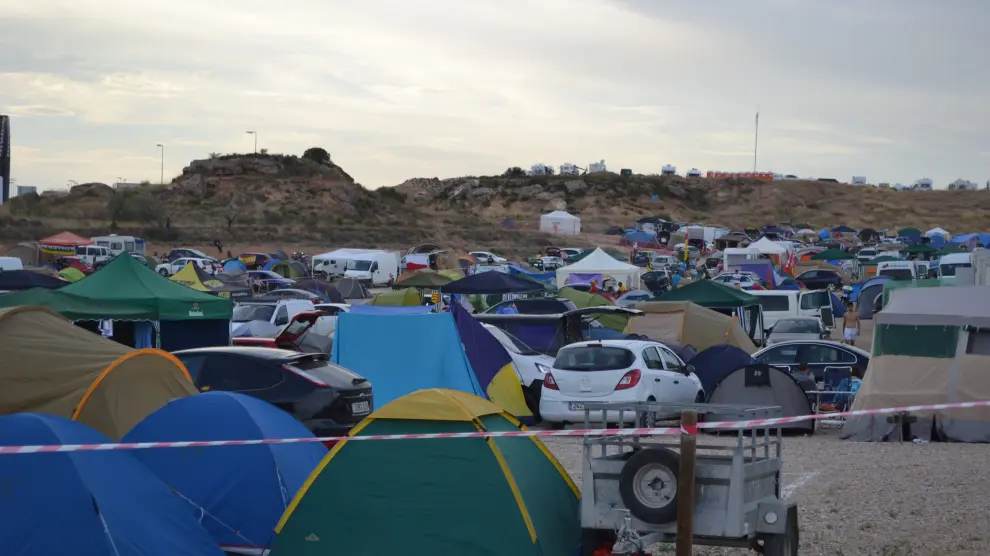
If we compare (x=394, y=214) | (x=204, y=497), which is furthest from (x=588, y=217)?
(x=204, y=497)

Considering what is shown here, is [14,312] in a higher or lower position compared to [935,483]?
higher

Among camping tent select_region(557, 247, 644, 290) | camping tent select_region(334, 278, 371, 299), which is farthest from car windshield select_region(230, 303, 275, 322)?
camping tent select_region(557, 247, 644, 290)

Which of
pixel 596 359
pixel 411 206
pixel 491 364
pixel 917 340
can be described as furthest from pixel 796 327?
pixel 411 206

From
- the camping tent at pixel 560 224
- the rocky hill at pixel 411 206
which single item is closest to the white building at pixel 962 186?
the rocky hill at pixel 411 206

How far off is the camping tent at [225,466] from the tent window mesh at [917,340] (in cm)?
978

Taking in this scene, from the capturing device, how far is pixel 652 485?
22.8 ft

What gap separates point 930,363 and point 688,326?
32.1ft

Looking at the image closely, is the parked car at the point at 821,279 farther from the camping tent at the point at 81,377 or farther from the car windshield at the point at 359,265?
the camping tent at the point at 81,377

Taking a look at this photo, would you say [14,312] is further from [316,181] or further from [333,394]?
[316,181]

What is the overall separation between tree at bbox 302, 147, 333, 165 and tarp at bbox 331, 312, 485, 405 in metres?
96.5

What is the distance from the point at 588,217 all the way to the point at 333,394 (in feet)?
367

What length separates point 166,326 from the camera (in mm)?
19922

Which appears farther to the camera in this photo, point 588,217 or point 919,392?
point 588,217

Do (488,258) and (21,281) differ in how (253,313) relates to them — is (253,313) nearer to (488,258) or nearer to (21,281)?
(21,281)
